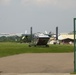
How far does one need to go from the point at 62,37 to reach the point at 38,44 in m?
109

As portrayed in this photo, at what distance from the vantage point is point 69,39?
547 feet

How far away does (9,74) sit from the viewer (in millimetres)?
14328

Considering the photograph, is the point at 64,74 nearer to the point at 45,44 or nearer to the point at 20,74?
the point at 20,74

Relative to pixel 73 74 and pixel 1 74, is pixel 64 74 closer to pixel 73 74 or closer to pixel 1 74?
pixel 73 74

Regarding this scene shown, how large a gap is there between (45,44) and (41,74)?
163 ft

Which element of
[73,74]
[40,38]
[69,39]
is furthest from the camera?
[69,39]

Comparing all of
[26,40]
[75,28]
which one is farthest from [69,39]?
[75,28]

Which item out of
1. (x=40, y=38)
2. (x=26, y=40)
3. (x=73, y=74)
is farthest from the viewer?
(x=26, y=40)

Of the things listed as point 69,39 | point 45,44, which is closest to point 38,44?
point 45,44

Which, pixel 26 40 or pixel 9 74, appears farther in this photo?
pixel 26 40

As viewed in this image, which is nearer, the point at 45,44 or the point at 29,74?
the point at 29,74

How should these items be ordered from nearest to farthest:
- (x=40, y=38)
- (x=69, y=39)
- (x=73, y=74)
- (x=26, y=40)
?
1. (x=73, y=74)
2. (x=40, y=38)
3. (x=26, y=40)
4. (x=69, y=39)

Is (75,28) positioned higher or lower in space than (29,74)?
higher

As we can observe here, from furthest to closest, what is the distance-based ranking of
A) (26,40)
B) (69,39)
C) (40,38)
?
(69,39)
(26,40)
(40,38)
